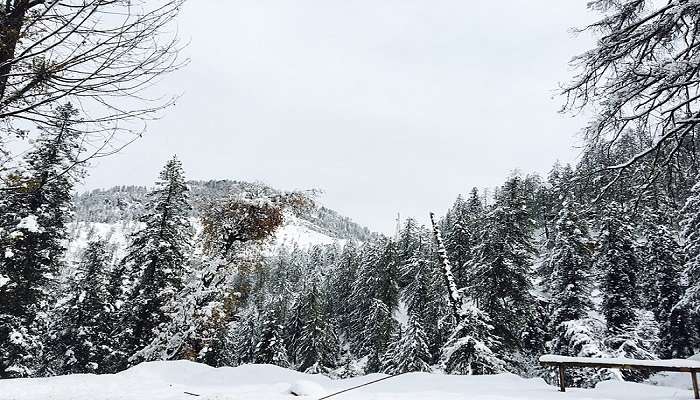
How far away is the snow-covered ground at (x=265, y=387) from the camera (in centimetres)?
751

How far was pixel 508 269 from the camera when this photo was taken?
2269 cm

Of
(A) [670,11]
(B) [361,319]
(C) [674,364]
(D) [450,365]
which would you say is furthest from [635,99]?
(B) [361,319]

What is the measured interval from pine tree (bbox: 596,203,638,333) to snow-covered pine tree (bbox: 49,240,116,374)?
29.3 metres

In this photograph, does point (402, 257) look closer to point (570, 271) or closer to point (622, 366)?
point (570, 271)

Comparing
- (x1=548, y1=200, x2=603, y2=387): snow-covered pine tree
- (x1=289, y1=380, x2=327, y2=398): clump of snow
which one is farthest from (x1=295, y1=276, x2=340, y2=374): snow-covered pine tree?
(x1=289, y1=380, x2=327, y2=398): clump of snow

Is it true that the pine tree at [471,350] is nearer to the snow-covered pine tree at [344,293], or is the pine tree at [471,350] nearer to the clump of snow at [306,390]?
the clump of snow at [306,390]

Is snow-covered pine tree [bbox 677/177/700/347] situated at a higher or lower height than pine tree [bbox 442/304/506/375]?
higher

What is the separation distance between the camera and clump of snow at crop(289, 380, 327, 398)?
7.66m

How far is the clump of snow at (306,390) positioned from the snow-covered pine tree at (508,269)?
16156 mm

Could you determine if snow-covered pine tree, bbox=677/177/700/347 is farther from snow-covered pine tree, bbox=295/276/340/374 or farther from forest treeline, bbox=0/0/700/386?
snow-covered pine tree, bbox=295/276/340/374

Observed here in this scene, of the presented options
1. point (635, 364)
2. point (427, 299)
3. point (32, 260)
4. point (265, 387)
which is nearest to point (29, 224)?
point (32, 260)

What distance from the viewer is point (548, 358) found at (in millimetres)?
7973

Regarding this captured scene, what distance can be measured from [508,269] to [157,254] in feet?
60.1

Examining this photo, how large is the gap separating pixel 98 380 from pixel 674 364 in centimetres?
1073
